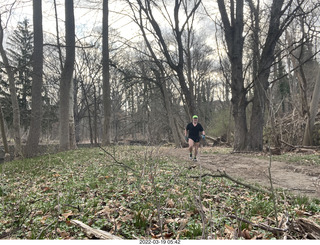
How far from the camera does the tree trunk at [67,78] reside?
42.1ft

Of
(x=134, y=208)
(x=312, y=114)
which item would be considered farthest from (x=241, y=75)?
(x=134, y=208)

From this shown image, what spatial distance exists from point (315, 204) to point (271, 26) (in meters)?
11.3

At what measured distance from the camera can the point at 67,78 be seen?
42.7ft

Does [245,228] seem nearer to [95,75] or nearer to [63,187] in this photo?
[63,187]

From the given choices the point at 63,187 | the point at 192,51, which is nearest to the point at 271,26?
the point at 63,187

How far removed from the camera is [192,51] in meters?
27.0

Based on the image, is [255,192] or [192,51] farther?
[192,51]

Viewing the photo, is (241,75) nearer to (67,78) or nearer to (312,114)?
(312,114)

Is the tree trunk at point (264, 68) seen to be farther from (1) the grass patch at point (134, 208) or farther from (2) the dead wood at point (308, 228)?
(2) the dead wood at point (308, 228)

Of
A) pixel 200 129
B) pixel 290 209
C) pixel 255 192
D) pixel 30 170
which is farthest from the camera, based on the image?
pixel 200 129

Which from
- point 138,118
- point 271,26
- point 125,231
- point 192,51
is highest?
point 192,51

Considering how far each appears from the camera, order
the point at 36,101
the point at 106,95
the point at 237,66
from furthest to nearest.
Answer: the point at 106,95
the point at 237,66
the point at 36,101

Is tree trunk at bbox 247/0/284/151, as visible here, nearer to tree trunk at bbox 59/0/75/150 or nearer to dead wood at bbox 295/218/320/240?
dead wood at bbox 295/218/320/240

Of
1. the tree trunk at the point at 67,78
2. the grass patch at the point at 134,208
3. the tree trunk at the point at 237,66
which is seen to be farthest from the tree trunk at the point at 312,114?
the tree trunk at the point at 67,78
